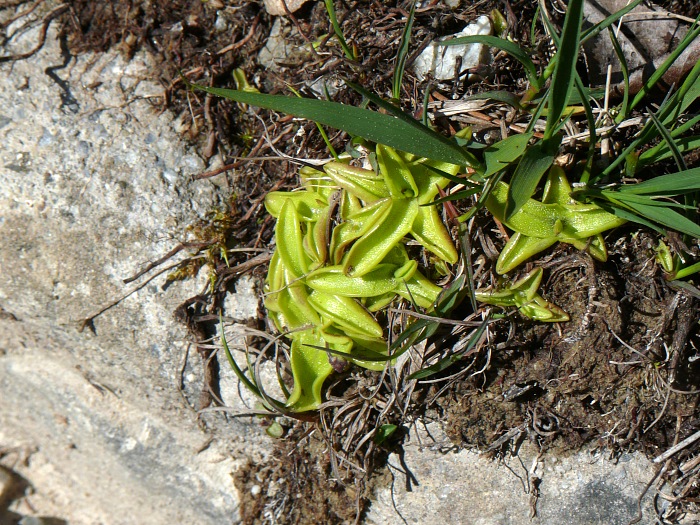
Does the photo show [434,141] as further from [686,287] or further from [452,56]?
[686,287]

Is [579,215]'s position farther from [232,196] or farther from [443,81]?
[232,196]

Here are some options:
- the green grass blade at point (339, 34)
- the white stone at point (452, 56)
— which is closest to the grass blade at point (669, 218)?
the white stone at point (452, 56)

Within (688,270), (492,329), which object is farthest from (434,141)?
(688,270)

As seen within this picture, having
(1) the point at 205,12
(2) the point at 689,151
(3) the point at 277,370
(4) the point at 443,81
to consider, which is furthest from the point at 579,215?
(1) the point at 205,12

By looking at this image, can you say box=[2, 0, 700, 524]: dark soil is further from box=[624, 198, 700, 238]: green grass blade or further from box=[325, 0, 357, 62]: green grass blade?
box=[624, 198, 700, 238]: green grass blade

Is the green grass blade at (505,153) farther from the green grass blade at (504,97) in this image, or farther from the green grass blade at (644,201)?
the green grass blade at (644,201)

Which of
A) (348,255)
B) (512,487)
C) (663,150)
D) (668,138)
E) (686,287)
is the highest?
(668,138)

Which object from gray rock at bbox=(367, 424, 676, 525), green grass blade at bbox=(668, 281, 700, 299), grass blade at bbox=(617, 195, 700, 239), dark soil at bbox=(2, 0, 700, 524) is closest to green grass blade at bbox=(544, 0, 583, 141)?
grass blade at bbox=(617, 195, 700, 239)
